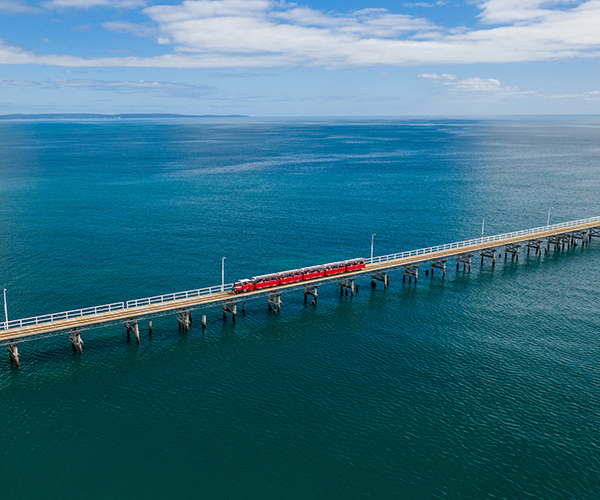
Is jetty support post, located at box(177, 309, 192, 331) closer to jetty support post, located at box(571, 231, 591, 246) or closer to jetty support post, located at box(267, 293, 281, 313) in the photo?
jetty support post, located at box(267, 293, 281, 313)

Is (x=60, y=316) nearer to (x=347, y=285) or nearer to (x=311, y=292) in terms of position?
(x=311, y=292)

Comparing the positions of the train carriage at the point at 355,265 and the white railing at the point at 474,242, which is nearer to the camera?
the train carriage at the point at 355,265

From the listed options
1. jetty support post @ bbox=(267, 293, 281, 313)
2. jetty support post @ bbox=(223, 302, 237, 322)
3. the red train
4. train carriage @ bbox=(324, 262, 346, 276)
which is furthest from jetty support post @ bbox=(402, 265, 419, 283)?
jetty support post @ bbox=(223, 302, 237, 322)

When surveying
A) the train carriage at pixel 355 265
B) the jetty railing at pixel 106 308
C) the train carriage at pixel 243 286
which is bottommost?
the jetty railing at pixel 106 308

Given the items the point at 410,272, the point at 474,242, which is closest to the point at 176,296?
the point at 410,272

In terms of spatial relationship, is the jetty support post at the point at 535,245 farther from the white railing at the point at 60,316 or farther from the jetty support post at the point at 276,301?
the white railing at the point at 60,316

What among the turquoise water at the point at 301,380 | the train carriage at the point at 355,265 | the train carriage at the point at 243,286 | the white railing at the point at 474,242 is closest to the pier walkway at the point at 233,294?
the white railing at the point at 474,242

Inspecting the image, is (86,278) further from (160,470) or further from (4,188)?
(4,188)
